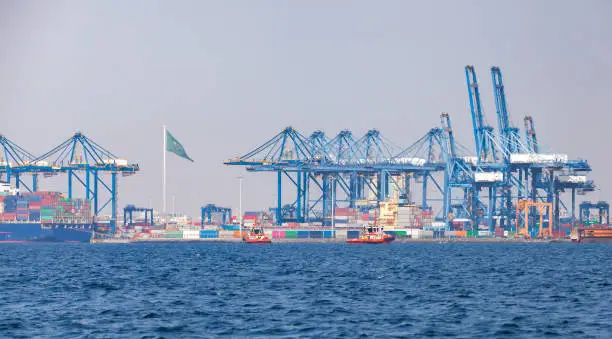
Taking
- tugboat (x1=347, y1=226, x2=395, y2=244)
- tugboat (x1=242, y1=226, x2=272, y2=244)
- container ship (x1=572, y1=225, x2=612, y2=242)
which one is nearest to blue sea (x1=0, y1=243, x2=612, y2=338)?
tugboat (x1=347, y1=226, x2=395, y2=244)

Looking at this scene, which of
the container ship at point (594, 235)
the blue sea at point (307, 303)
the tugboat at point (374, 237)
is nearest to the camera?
the blue sea at point (307, 303)

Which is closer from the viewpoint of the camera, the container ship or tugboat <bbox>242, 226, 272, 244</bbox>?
tugboat <bbox>242, 226, 272, 244</bbox>

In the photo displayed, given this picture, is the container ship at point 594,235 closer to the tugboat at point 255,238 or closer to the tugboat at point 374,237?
the tugboat at point 374,237

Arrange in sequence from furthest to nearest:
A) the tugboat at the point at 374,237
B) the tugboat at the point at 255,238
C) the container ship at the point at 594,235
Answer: the container ship at the point at 594,235, the tugboat at the point at 255,238, the tugboat at the point at 374,237

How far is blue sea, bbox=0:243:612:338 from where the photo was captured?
42291 mm

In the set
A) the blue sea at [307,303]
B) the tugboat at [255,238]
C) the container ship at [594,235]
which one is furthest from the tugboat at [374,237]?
the blue sea at [307,303]

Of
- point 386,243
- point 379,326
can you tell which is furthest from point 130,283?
point 386,243

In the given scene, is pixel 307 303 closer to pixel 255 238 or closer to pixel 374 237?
pixel 374 237

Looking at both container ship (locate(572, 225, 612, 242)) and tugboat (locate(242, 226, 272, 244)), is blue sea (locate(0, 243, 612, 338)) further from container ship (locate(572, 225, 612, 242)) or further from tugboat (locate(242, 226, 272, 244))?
container ship (locate(572, 225, 612, 242))

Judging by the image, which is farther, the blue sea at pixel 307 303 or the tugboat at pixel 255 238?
the tugboat at pixel 255 238

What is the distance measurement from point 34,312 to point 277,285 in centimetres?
1990

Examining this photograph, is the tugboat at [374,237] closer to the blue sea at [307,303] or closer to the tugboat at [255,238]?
the tugboat at [255,238]

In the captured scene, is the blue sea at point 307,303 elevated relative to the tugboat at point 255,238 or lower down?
lower down

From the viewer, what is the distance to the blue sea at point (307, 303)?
42.3 meters
